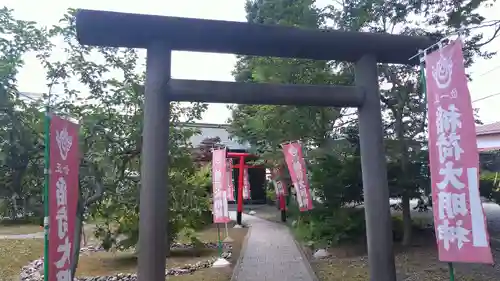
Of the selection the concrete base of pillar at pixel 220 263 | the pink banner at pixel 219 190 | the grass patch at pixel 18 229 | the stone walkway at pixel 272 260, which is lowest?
the stone walkway at pixel 272 260

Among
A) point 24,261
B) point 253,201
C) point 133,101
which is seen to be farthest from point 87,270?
point 253,201

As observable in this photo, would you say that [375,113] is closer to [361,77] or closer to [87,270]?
[361,77]

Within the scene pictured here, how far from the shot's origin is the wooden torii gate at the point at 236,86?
4457 millimetres

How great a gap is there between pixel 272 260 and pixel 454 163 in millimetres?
6978

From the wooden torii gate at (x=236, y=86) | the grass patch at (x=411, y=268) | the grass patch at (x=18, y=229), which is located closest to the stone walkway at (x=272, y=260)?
the grass patch at (x=411, y=268)

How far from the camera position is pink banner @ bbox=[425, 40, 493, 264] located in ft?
11.5

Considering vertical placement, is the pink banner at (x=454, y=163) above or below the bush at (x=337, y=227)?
above

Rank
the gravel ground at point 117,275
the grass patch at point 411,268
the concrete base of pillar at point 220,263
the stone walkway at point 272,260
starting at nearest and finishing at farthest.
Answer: the grass patch at point 411,268 → the stone walkway at point 272,260 → the gravel ground at point 117,275 → the concrete base of pillar at point 220,263

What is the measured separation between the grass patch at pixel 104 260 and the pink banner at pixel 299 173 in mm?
2356

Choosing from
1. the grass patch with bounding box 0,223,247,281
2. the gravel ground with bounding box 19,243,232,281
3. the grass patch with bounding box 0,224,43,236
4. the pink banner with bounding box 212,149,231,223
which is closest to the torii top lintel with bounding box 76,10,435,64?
the grass patch with bounding box 0,223,247,281

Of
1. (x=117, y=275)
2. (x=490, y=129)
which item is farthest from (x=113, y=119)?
(x=490, y=129)

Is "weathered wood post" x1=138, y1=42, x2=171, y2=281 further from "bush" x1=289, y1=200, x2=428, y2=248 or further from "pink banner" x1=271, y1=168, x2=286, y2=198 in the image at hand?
"pink banner" x1=271, y1=168, x2=286, y2=198

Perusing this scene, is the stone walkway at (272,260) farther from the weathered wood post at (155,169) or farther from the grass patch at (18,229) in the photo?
the grass patch at (18,229)

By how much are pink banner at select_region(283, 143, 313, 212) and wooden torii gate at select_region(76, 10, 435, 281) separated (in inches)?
195
